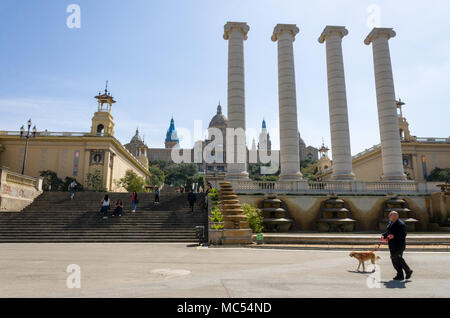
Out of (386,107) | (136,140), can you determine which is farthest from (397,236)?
(136,140)

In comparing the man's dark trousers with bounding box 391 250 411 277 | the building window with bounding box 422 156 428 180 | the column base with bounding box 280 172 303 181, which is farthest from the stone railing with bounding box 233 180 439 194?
the building window with bounding box 422 156 428 180

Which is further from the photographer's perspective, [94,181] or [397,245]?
[94,181]

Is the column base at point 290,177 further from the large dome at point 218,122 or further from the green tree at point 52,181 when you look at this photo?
the large dome at point 218,122

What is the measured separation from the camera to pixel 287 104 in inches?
1241

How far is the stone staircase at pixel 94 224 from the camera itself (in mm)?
19141

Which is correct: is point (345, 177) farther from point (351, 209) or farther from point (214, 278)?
point (214, 278)

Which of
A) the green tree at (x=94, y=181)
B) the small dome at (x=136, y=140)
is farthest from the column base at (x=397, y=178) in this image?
the small dome at (x=136, y=140)

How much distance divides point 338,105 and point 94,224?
25.9m

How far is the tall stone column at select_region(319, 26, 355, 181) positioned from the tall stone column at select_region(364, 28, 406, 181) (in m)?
4.18

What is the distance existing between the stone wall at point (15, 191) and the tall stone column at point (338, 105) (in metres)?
30.0

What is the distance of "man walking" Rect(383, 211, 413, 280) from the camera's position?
7.71 m
